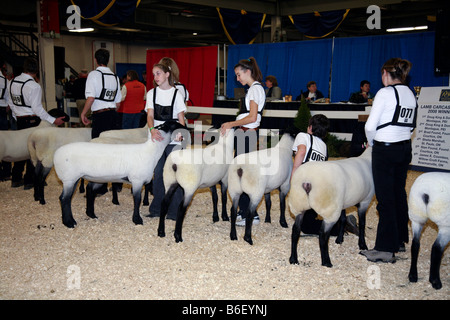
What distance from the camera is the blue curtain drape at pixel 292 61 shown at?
12344mm

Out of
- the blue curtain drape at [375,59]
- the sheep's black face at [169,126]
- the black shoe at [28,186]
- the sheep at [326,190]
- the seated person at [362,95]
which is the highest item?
the blue curtain drape at [375,59]

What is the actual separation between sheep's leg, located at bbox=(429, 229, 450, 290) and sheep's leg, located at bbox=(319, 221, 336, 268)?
0.78 m

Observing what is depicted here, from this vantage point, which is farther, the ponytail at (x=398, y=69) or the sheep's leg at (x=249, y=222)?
the sheep's leg at (x=249, y=222)

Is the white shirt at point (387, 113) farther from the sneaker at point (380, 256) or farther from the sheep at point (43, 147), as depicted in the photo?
the sheep at point (43, 147)

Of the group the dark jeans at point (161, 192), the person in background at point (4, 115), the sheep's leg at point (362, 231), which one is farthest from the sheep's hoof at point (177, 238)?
the person in background at point (4, 115)

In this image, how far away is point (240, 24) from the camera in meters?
14.6

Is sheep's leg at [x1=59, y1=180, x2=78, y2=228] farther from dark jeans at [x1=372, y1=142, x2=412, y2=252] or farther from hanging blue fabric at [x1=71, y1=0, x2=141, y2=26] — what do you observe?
hanging blue fabric at [x1=71, y1=0, x2=141, y2=26]

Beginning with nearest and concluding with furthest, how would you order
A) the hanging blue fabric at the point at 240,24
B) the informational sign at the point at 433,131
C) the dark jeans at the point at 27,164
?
the dark jeans at the point at 27,164 < the informational sign at the point at 433,131 < the hanging blue fabric at the point at 240,24

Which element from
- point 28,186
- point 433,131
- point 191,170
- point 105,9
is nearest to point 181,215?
point 191,170

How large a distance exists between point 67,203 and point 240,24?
37.9 ft

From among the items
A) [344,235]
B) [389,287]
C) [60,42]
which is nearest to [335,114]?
[344,235]

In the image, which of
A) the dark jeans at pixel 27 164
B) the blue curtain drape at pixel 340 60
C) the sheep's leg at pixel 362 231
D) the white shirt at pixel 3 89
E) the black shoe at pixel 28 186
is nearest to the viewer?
the sheep's leg at pixel 362 231

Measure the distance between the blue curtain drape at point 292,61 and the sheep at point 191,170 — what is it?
28.6 feet
